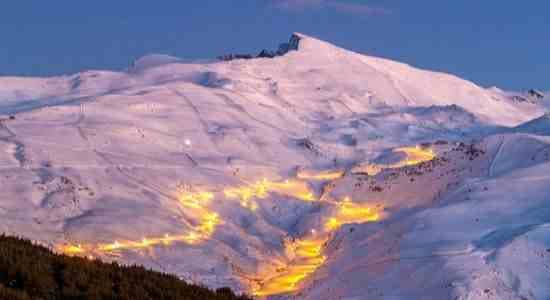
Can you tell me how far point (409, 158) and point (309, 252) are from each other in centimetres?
1147

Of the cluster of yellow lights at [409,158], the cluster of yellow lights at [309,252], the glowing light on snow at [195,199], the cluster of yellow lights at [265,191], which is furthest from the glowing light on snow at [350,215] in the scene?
the cluster of yellow lights at [409,158]

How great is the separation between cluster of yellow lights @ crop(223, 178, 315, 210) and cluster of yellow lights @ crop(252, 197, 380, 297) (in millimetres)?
1765

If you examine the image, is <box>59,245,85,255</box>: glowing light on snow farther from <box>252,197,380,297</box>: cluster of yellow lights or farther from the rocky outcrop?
the rocky outcrop

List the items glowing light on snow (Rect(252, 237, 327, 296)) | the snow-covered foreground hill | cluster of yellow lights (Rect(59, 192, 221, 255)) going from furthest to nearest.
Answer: cluster of yellow lights (Rect(59, 192, 221, 255)) → glowing light on snow (Rect(252, 237, 327, 296)) → the snow-covered foreground hill

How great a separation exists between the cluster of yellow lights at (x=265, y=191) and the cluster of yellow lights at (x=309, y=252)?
1.76 metres

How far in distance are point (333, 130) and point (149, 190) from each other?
47.6 feet

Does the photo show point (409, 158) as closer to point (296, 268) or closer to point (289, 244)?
point (289, 244)

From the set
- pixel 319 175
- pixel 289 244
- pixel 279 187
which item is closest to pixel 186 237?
pixel 289 244

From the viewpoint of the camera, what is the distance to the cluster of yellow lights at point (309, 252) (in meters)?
21.0

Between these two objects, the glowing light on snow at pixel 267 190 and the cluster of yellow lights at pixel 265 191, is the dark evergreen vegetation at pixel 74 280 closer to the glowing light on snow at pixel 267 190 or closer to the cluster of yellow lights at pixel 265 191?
the cluster of yellow lights at pixel 265 191

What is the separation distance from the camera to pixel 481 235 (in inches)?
730

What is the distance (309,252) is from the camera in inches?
961

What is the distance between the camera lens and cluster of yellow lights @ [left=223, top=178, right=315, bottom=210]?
27.6m

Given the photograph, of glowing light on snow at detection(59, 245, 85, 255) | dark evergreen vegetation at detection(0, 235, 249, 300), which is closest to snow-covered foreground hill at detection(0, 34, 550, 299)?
glowing light on snow at detection(59, 245, 85, 255)
